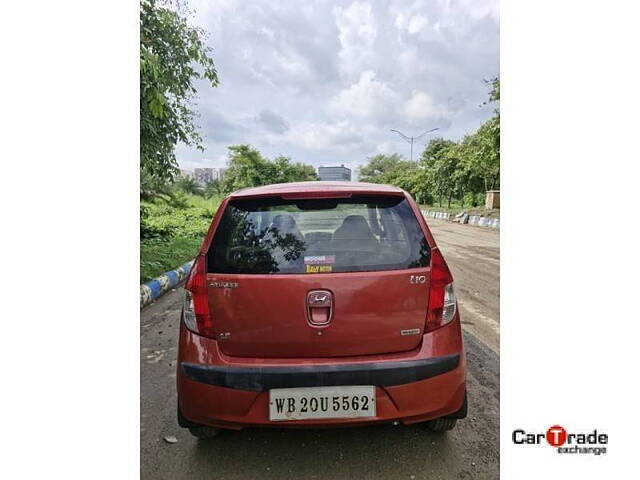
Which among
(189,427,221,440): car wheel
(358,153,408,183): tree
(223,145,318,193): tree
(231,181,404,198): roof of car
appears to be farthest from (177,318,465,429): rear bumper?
(358,153,408,183): tree

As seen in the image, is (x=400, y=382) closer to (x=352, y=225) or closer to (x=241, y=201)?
(x=352, y=225)

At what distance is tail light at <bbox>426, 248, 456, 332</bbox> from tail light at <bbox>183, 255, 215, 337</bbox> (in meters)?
1.00

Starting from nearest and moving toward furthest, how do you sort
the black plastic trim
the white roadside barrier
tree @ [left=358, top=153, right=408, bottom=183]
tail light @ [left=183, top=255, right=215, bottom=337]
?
the black plastic trim → tail light @ [left=183, top=255, right=215, bottom=337] → the white roadside barrier → tree @ [left=358, top=153, right=408, bottom=183]

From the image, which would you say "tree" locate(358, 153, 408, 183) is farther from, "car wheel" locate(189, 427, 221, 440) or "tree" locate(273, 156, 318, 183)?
"car wheel" locate(189, 427, 221, 440)

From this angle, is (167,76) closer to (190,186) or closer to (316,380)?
(316,380)

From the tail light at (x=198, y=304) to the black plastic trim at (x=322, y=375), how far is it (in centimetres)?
20

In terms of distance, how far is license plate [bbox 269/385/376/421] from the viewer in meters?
1.78

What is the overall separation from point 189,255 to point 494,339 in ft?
19.2

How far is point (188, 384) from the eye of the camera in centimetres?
190

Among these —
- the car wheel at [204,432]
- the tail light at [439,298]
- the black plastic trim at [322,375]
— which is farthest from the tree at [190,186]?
the tail light at [439,298]

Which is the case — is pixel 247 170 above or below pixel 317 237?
above

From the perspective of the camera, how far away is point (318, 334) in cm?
181

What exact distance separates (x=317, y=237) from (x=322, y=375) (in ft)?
2.05

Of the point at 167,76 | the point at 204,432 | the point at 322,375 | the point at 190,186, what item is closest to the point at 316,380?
the point at 322,375
